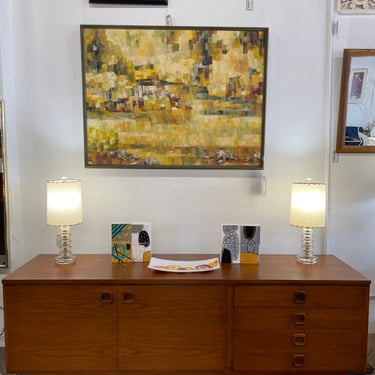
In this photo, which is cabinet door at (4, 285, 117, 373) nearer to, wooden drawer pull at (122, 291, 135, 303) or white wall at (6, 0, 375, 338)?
wooden drawer pull at (122, 291, 135, 303)

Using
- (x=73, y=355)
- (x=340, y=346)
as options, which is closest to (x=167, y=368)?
(x=73, y=355)

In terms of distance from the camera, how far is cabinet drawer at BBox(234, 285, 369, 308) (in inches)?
65.8

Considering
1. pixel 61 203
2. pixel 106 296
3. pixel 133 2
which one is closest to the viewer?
pixel 106 296

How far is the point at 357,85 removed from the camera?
2.07 m

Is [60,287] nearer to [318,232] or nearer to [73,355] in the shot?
[73,355]

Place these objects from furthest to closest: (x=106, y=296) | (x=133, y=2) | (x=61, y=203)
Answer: (x=133, y=2) → (x=61, y=203) → (x=106, y=296)

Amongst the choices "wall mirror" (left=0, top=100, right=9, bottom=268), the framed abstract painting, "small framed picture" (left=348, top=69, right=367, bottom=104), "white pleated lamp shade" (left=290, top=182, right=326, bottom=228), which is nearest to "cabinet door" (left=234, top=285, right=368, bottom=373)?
"white pleated lamp shade" (left=290, top=182, right=326, bottom=228)

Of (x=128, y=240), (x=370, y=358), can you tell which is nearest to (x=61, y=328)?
(x=128, y=240)

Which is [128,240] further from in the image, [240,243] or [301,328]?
[301,328]

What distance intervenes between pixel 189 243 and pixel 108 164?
2.28 feet

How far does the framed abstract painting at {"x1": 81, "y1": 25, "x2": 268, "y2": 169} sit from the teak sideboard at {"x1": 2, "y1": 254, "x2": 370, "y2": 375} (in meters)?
0.75

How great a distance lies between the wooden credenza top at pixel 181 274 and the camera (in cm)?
167

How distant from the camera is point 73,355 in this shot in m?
1.68

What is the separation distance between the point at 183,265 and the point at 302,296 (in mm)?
619
